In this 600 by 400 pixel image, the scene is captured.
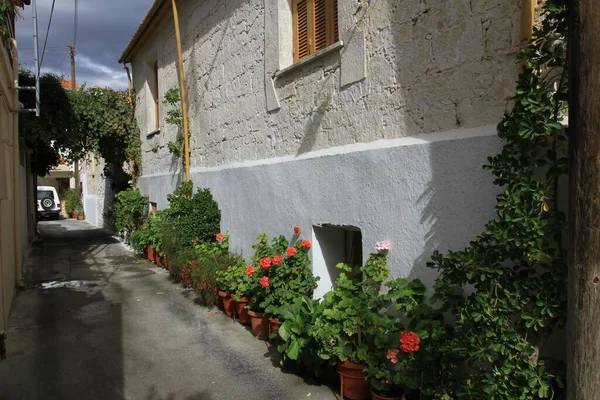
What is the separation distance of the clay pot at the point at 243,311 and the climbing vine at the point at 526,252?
127 inches

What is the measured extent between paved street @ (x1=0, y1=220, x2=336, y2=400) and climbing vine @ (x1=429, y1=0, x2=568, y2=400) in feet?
5.84

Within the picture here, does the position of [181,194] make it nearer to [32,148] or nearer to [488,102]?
[32,148]

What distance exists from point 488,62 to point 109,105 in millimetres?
11418

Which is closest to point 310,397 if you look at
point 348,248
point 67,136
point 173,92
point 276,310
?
point 276,310

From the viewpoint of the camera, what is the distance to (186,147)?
8.58m

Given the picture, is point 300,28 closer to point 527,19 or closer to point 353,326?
point 527,19

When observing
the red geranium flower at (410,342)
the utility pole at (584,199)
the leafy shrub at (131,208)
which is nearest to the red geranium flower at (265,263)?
the red geranium flower at (410,342)

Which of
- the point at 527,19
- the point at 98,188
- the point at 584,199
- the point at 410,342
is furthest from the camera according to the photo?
the point at 98,188

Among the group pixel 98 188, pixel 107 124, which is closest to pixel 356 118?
pixel 107 124

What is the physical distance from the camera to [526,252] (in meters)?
2.37

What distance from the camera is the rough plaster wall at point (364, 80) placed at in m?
3.12

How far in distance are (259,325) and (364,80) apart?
111 inches

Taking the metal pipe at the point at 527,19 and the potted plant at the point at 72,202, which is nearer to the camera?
the metal pipe at the point at 527,19

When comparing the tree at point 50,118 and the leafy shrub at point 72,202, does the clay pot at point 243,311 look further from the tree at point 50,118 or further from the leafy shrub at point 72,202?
the leafy shrub at point 72,202
